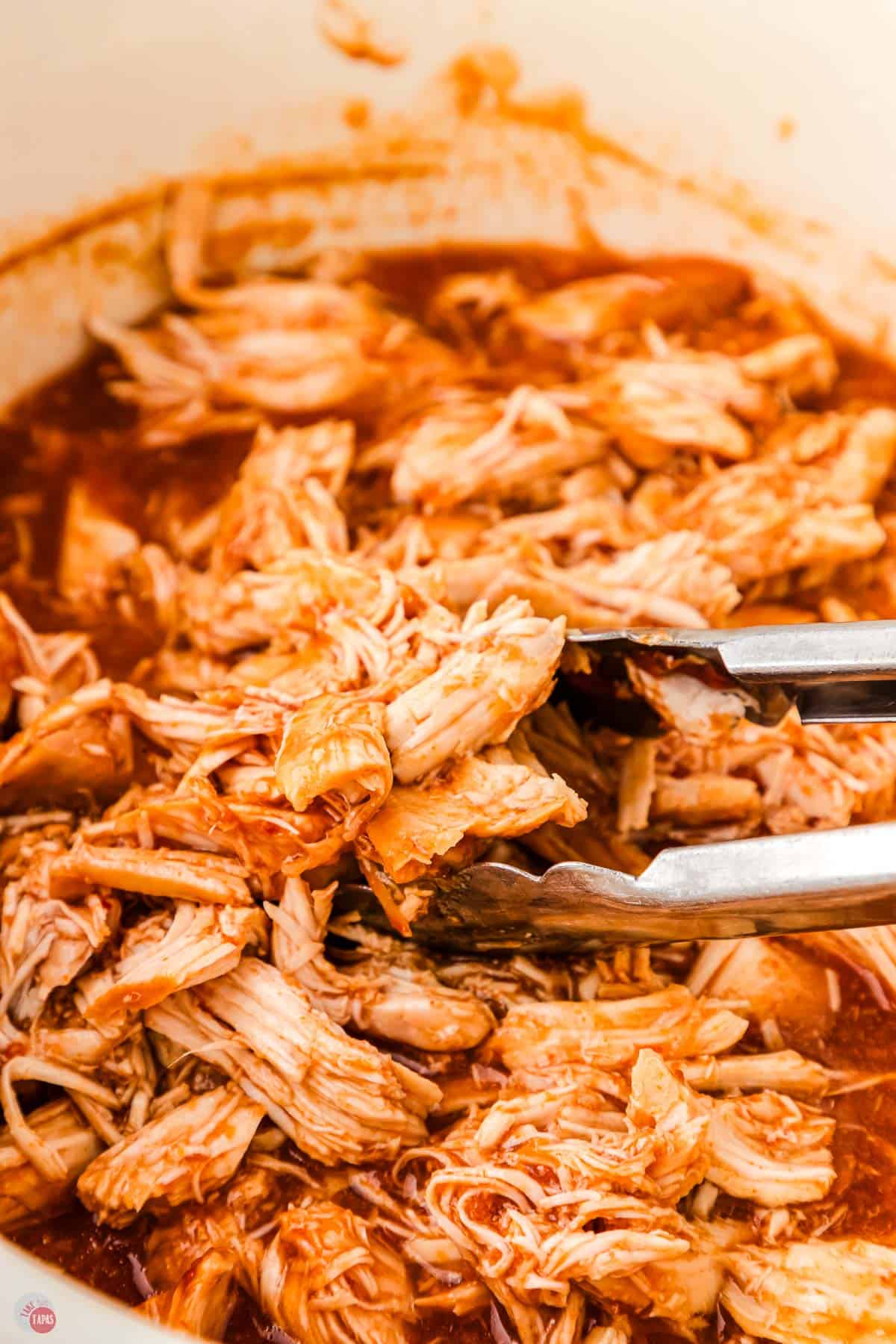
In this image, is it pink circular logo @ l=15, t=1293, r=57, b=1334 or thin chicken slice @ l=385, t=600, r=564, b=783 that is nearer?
pink circular logo @ l=15, t=1293, r=57, b=1334

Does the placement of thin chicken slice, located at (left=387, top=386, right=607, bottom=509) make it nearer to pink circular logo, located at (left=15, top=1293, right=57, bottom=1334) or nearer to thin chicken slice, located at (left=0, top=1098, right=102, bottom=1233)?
thin chicken slice, located at (left=0, top=1098, right=102, bottom=1233)

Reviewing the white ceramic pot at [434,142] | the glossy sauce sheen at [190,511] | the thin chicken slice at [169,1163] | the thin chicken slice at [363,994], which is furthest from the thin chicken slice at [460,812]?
the white ceramic pot at [434,142]

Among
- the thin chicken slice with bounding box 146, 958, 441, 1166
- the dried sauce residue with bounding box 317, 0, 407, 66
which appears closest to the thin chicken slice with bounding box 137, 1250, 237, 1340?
the thin chicken slice with bounding box 146, 958, 441, 1166

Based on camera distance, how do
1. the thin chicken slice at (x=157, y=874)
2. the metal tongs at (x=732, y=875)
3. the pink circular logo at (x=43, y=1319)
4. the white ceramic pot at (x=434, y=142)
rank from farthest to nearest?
the white ceramic pot at (x=434, y=142), the thin chicken slice at (x=157, y=874), the metal tongs at (x=732, y=875), the pink circular logo at (x=43, y=1319)

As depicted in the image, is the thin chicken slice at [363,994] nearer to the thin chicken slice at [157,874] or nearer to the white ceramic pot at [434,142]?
the thin chicken slice at [157,874]

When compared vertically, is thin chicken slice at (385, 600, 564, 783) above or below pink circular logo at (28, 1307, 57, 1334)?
above

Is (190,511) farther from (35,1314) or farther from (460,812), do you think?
(35,1314)
